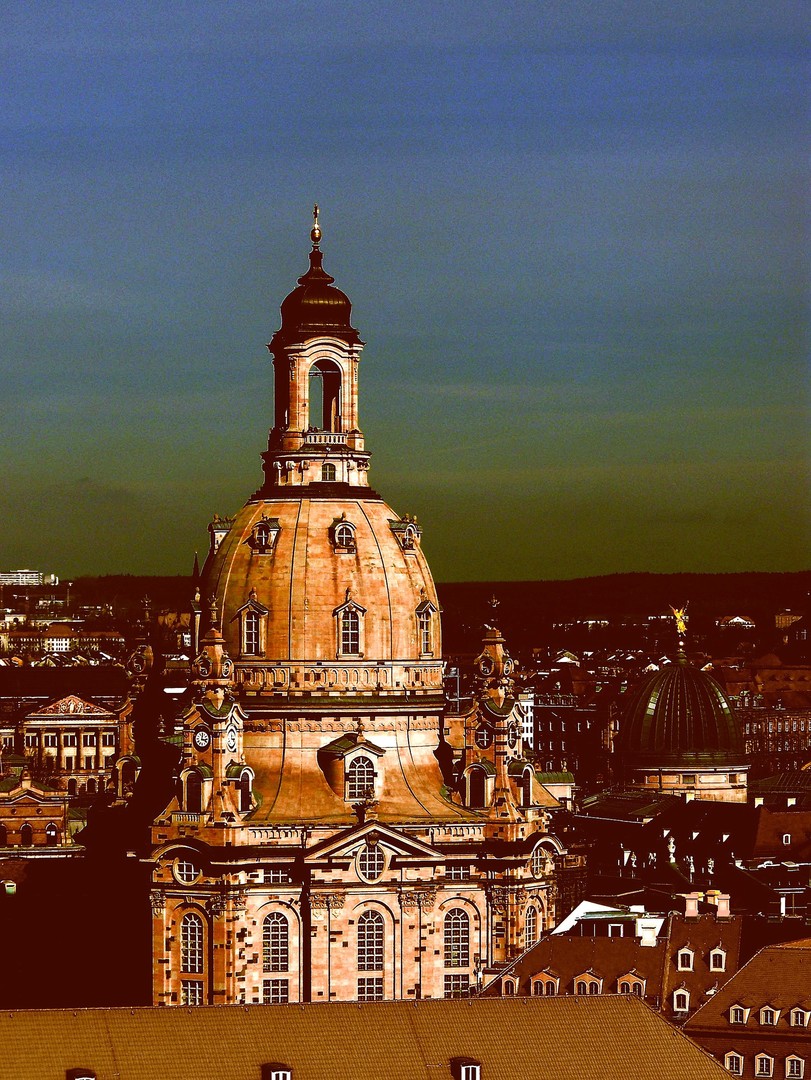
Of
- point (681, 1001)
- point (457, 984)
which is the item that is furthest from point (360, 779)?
point (681, 1001)

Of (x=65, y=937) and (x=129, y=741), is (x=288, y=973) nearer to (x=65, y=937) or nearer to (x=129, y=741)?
(x=65, y=937)

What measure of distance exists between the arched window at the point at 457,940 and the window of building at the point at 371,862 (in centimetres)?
383

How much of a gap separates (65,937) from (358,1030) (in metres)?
51.2

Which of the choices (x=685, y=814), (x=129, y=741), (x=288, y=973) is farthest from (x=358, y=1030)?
(x=685, y=814)

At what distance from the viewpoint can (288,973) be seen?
141500 millimetres

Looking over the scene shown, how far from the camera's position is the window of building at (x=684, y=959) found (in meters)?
134

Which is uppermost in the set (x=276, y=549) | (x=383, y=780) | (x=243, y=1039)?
(x=276, y=549)

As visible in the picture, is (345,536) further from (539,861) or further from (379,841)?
(539,861)

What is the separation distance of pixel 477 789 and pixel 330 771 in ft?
21.7

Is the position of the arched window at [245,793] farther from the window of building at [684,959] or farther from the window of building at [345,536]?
the window of building at [684,959]

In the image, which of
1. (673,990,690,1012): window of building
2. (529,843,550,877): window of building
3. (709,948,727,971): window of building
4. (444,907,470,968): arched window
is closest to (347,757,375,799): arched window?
(444,907,470,968): arched window

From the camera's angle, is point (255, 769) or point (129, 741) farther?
point (129, 741)

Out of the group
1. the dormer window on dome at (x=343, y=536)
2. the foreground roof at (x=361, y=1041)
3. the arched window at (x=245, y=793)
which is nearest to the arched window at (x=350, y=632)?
the dormer window on dome at (x=343, y=536)

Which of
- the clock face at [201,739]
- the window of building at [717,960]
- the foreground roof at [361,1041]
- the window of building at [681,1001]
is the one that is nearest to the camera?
the foreground roof at [361,1041]
